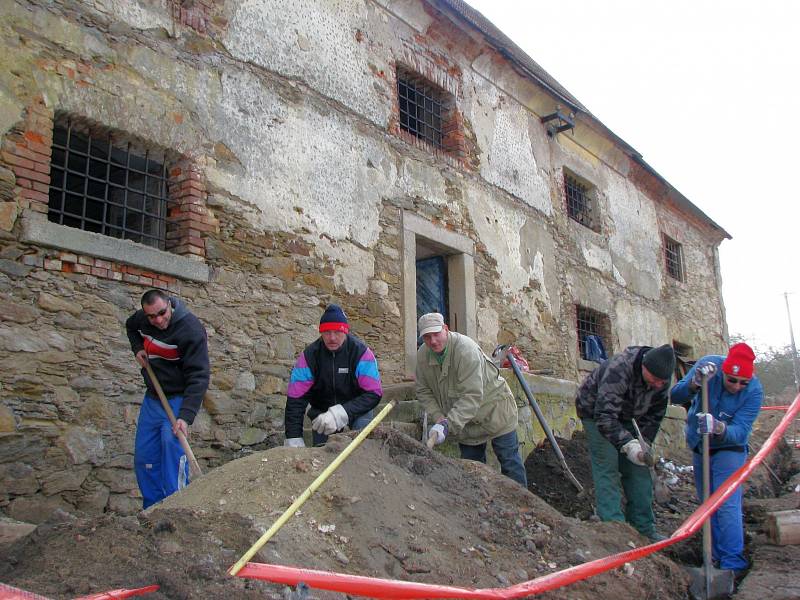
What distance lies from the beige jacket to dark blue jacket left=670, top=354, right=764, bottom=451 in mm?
1242

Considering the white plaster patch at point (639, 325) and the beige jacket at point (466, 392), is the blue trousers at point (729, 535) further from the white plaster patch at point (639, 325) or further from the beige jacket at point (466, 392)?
the white plaster patch at point (639, 325)

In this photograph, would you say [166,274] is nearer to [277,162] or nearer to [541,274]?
[277,162]

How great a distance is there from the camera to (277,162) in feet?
21.2

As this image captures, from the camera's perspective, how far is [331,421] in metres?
4.61

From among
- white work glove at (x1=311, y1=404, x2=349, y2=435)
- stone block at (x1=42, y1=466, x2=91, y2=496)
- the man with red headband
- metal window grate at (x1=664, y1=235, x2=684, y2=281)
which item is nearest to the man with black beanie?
the man with red headband

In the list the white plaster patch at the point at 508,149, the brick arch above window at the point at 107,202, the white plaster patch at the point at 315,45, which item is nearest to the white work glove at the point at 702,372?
the brick arch above window at the point at 107,202

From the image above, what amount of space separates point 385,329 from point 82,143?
3.32 metres

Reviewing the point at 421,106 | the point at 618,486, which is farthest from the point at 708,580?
the point at 421,106

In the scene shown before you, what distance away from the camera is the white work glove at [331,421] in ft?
15.1

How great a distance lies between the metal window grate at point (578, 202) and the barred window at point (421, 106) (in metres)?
3.31

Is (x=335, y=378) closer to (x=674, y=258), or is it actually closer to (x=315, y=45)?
(x=315, y=45)

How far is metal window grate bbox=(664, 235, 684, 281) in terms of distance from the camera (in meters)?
14.4

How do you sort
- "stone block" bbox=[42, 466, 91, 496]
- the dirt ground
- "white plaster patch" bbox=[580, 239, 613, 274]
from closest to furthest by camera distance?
1. the dirt ground
2. "stone block" bbox=[42, 466, 91, 496]
3. "white plaster patch" bbox=[580, 239, 613, 274]

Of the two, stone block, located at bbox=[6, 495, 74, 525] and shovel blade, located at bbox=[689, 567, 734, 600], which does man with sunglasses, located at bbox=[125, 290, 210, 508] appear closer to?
stone block, located at bbox=[6, 495, 74, 525]
